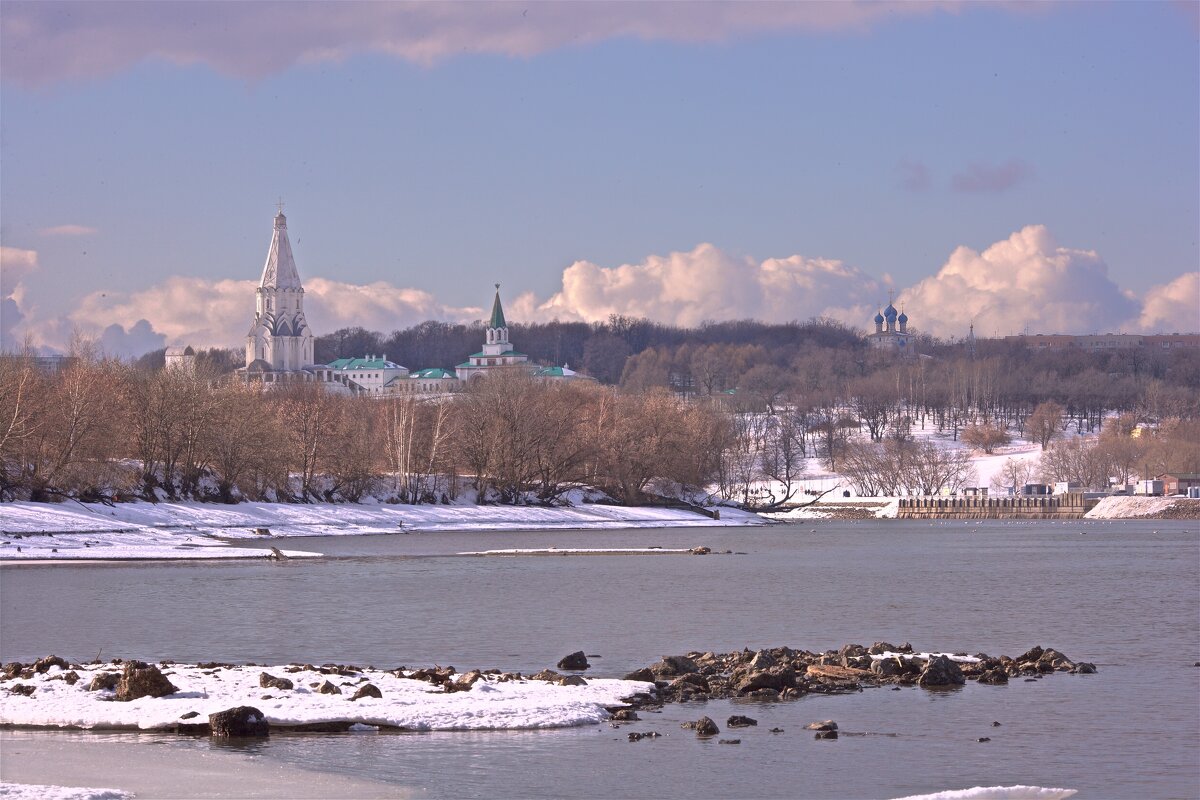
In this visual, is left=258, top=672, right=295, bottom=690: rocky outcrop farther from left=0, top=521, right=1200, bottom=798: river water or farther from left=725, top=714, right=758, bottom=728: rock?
left=725, top=714, right=758, bottom=728: rock

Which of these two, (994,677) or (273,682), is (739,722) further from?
(273,682)

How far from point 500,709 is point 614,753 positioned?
93.1 inches

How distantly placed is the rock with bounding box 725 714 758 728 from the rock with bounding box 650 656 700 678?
3.60m

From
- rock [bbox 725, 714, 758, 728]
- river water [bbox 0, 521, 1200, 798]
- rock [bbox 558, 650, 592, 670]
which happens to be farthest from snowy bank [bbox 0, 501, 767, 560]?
rock [bbox 725, 714, 758, 728]

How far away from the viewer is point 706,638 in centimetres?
3089

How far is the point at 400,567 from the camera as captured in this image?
5156cm

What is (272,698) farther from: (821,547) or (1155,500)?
(1155,500)

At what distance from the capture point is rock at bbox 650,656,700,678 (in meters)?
24.0

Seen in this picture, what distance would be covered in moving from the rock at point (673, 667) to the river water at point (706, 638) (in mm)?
1138

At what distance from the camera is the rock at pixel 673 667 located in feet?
78.8

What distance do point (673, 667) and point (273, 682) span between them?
649 centimetres

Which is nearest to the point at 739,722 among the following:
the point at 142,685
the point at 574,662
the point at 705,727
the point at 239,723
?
the point at 705,727

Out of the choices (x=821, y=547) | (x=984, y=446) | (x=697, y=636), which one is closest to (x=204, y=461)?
(x=821, y=547)

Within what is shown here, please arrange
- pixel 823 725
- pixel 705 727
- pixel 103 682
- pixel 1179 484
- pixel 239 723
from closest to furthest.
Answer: pixel 239 723 → pixel 705 727 → pixel 823 725 → pixel 103 682 → pixel 1179 484
